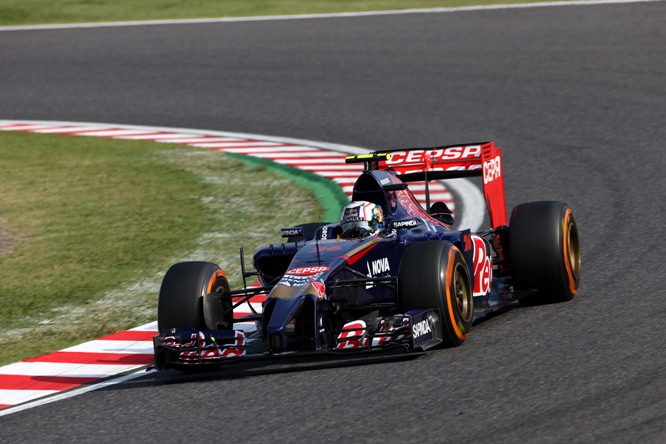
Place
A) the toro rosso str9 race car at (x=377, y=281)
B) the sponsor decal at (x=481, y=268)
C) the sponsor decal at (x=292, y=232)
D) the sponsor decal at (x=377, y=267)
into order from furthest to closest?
the sponsor decal at (x=292, y=232)
the sponsor decal at (x=481, y=268)
the sponsor decal at (x=377, y=267)
the toro rosso str9 race car at (x=377, y=281)

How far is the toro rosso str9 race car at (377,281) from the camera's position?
802 centimetres

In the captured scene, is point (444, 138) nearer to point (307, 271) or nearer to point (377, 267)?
point (377, 267)

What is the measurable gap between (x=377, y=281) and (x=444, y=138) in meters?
7.93

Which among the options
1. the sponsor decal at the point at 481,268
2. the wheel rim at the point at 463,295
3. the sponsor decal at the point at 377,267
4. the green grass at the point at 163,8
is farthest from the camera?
the green grass at the point at 163,8

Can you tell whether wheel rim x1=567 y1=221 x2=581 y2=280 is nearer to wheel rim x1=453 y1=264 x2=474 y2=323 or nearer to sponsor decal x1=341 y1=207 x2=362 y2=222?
wheel rim x1=453 y1=264 x2=474 y2=323

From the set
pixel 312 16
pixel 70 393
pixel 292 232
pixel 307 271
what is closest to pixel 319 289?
pixel 307 271

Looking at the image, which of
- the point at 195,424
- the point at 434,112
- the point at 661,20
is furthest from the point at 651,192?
the point at 661,20

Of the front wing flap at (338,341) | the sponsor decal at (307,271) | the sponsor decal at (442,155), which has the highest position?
the sponsor decal at (442,155)

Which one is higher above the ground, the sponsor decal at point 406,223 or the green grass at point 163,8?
the green grass at point 163,8

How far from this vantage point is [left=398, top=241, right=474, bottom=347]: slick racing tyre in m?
8.11

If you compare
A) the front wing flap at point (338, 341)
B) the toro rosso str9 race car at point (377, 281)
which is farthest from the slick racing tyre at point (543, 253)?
the front wing flap at point (338, 341)

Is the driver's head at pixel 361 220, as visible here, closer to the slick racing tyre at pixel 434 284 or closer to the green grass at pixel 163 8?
the slick racing tyre at pixel 434 284

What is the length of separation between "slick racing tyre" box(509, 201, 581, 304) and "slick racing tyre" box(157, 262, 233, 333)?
2261 mm

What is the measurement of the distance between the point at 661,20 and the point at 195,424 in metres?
14.8
